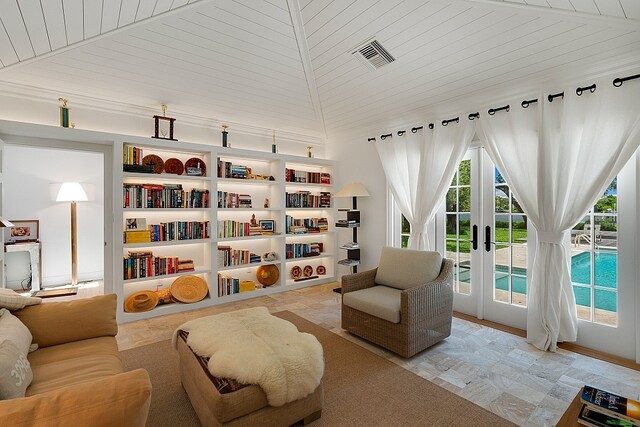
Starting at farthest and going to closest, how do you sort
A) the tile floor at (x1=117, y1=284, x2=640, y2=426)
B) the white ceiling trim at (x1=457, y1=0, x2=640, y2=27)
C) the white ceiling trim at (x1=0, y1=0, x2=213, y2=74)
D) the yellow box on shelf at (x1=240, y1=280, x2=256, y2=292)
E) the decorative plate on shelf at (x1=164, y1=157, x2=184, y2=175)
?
1. the yellow box on shelf at (x1=240, y1=280, x2=256, y2=292)
2. the decorative plate on shelf at (x1=164, y1=157, x2=184, y2=175)
3. the white ceiling trim at (x1=0, y1=0, x2=213, y2=74)
4. the white ceiling trim at (x1=457, y1=0, x2=640, y2=27)
5. the tile floor at (x1=117, y1=284, x2=640, y2=426)

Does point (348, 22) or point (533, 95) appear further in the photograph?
point (533, 95)

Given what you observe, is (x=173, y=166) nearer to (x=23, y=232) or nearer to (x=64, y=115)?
(x=64, y=115)

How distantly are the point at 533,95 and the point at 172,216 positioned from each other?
4.34 metres

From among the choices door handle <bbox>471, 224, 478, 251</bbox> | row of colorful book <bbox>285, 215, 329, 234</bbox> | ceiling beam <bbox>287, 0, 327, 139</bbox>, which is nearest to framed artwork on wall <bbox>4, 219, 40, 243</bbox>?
row of colorful book <bbox>285, 215, 329, 234</bbox>

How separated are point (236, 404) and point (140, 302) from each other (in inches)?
102

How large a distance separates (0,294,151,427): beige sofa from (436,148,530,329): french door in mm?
3450

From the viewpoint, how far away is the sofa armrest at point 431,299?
2514mm

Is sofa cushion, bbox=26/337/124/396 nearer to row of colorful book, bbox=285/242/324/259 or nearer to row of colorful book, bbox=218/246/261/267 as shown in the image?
row of colorful book, bbox=218/246/261/267

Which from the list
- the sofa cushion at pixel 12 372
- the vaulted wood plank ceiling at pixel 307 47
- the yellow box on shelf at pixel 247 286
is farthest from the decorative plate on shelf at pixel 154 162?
the sofa cushion at pixel 12 372

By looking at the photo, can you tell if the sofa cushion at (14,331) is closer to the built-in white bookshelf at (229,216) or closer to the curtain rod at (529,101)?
the built-in white bookshelf at (229,216)

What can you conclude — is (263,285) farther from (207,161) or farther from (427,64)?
(427,64)

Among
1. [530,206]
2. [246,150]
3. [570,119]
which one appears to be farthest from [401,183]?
[246,150]

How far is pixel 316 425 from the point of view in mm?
1789

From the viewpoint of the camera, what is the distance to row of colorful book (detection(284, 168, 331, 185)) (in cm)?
479
